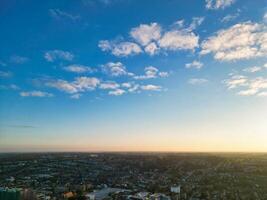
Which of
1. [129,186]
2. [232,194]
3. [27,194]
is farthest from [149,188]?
[27,194]

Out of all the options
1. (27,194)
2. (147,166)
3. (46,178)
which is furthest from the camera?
(147,166)

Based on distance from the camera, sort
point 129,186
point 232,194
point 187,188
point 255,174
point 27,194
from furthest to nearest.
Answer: point 255,174 < point 129,186 < point 187,188 < point 232,194 < point 27,194

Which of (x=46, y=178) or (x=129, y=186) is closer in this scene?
(x=129, y=186)

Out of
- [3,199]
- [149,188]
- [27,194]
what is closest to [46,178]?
[149,188]

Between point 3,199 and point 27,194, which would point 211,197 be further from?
point 3,199

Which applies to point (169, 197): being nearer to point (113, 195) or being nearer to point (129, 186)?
point (113, 195)

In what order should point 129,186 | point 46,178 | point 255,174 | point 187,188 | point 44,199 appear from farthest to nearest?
point 255,174 → point 46,178 → point 129,186 → point 187,188 → point 44,199

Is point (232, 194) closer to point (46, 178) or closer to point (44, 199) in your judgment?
point (44, 199)

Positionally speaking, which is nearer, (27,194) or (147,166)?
(27,194)

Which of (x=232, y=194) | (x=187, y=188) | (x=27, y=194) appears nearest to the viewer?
(x=27, y=194)
